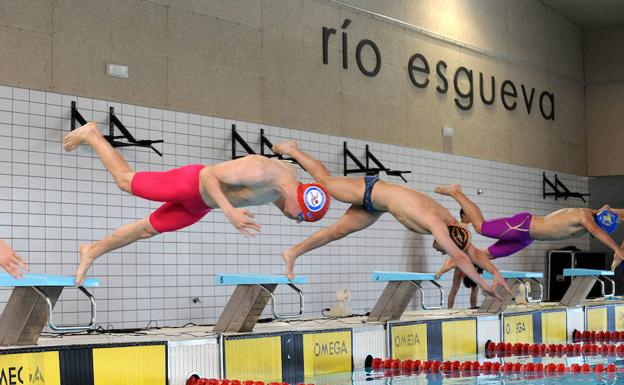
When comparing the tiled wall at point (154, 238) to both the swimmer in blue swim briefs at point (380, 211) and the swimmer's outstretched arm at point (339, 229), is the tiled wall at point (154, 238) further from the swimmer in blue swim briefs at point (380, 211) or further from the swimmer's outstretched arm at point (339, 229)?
the swimmer's outstretched arm at point (339, 229)

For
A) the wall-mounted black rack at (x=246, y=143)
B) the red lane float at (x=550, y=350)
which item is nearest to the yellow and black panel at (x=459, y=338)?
the red lane float at (x=550, y=350)

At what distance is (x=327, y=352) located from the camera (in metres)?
9.37

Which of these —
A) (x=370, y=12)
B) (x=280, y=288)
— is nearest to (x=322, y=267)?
(x=280, y=288)

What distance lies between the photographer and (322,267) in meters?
13.9

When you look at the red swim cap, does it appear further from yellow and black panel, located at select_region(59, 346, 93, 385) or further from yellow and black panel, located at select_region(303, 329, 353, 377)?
yellow and black panel, located at select_region(303, 329, 353, 377)

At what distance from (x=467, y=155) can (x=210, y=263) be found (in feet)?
23.3

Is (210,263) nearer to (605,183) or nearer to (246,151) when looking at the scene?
(246,151)

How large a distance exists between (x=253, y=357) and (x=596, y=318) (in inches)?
313

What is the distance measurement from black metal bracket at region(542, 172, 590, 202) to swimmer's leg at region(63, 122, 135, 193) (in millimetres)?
13960

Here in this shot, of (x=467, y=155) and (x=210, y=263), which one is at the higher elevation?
(x=467, y=155)

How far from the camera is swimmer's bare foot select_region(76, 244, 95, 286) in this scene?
718 centimetres

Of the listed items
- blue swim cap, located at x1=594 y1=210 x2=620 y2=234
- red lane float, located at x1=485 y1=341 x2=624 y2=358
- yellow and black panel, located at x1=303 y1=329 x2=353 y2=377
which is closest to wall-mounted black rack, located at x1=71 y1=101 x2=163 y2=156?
yellow and black panel, located at x1=303 y1=329 x2=353 y2=377

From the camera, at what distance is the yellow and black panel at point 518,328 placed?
1230cm

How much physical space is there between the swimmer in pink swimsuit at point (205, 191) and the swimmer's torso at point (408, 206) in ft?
5.44
